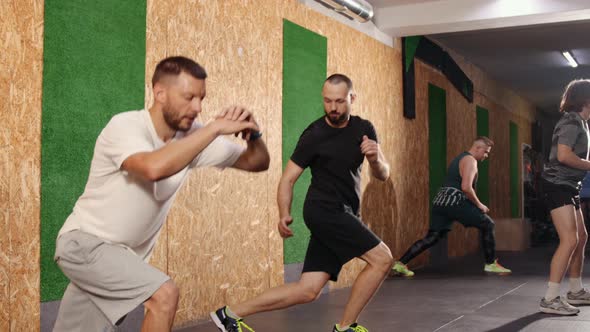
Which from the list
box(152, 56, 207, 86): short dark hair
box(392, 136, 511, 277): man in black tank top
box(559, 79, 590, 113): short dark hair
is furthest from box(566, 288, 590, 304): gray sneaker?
box(152, 56, 207, 86): short dark hair

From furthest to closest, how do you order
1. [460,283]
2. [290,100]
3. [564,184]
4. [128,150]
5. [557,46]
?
[557,46] < [460,283] < [290,100] < [564,184] < [128,150]

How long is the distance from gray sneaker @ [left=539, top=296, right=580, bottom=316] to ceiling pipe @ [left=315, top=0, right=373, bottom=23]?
10.6 feet

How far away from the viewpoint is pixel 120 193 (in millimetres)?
2535

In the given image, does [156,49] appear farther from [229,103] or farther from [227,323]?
[227,323]

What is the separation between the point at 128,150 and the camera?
96.0 inches

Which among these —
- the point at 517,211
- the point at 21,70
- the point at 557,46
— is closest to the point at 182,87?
the point at 21,70

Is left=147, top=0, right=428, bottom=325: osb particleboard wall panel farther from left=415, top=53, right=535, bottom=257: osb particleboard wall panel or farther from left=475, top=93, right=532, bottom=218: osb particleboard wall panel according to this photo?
left=475, top=93, right=532, bottom=218: osb particleboard wall panel

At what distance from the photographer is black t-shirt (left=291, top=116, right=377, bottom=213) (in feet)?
13.6

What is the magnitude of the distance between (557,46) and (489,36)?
62.3 inches

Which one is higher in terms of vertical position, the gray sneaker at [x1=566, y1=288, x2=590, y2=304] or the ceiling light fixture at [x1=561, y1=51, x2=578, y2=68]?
the ceiling light fixture at [x1=561, y1=51, x2=578, y2=68]

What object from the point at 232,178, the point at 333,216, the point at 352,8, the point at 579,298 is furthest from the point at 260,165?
the point at 352,8

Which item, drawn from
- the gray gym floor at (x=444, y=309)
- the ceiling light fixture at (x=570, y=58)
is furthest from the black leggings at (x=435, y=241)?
the ceiling light fixture at (x=570, y=58)

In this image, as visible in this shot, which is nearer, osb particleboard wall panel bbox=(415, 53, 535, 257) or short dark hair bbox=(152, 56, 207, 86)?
short dark hair bbox=(152, 56, 207, 86)

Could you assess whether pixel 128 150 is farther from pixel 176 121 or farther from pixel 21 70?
pixel 21 70
